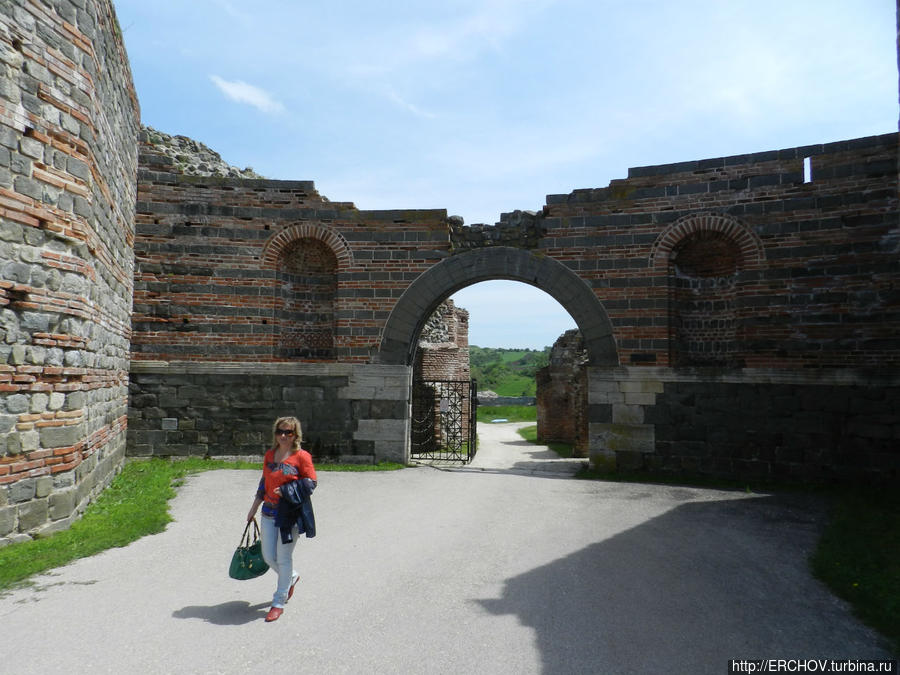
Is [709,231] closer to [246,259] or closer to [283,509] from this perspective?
[246,259]

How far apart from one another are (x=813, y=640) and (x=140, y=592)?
486 cm

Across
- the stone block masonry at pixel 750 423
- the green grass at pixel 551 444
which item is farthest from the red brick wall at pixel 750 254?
the green grass at pixel 551 444

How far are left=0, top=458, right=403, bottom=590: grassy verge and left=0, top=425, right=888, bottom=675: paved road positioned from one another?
0.23 meters

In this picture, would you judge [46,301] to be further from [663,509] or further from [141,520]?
[663,509]

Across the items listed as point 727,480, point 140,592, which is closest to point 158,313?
point 140,592

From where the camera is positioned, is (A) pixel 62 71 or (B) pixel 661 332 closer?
(A) pixel 62 71

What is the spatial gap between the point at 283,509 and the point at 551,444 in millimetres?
14366

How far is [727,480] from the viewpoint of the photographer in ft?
29.2

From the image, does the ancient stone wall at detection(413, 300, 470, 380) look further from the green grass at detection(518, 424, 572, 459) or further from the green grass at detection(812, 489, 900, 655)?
the green grass at detection(812, 489, 900, 655)

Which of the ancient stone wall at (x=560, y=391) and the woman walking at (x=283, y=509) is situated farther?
the ancient stone wall at (x=560, y=391)

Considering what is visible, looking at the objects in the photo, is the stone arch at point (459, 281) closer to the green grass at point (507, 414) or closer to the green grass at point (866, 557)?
the green grass at point (866, 557)

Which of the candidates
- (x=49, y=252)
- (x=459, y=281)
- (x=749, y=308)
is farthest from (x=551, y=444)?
(x=49, y=252)

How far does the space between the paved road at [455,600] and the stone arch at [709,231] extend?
424cm

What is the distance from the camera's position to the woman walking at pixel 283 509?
3855 millimetres
